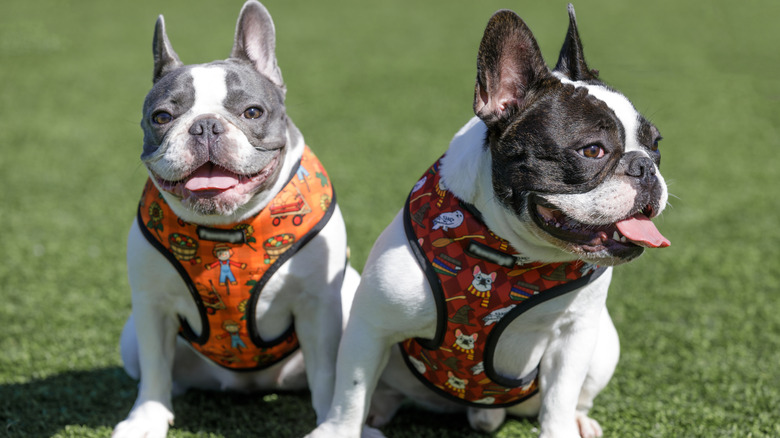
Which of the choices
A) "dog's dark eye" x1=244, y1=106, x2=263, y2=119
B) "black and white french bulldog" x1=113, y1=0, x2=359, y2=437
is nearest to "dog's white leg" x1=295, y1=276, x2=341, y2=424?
"black and white french bulldog" x1=113, y1=0, x2=359, y2=437

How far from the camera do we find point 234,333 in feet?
10.8

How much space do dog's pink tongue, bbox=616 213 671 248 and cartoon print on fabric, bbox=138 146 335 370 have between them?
4.03 ft

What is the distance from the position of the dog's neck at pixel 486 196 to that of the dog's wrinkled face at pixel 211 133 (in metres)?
0.75

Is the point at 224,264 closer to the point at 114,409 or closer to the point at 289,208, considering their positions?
the point at 289,208

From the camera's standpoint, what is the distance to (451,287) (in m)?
2.80

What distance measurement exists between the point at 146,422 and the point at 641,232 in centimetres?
208

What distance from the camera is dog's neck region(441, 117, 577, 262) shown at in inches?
107

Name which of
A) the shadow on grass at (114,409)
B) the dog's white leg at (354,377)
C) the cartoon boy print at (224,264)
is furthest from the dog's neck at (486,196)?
the shadow on grass at (114,409)

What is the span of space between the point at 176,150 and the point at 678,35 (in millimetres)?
11362

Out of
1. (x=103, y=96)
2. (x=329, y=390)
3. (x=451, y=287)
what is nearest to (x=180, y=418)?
(x=329, y=390)

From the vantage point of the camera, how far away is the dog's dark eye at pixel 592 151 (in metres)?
2.57

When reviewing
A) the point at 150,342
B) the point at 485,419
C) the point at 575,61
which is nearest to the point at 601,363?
the point at 485,419

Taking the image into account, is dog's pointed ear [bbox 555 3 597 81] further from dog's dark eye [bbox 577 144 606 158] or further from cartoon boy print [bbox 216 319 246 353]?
cartoon boy print [bbox 216 319 246 353]

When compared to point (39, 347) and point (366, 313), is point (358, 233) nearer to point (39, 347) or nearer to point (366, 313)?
point (39, 347)
